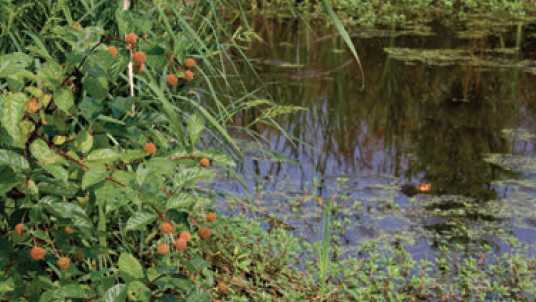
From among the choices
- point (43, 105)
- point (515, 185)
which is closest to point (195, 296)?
point (43, 105)

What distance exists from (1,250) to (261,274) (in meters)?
0.98

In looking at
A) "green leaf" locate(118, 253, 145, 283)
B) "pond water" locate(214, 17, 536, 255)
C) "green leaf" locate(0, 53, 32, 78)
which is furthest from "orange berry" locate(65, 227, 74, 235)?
"pond water" locate(214, 17, 536, 255)

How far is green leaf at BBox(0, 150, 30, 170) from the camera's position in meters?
1.39

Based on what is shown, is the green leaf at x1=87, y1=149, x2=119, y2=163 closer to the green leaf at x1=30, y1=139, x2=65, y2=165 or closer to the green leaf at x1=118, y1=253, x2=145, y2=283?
the green leaf at x1=30, y1=139, x2=65, y2=165

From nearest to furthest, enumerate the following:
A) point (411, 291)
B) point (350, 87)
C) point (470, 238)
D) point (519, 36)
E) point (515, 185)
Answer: point (411, 291) → point (470, 238) → point (515, 185) → point (350, 87) → point (519, 36)

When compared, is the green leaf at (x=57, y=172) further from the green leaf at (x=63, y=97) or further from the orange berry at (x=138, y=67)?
the orange berry at (x=138, y=67)

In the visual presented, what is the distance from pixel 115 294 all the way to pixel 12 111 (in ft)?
1.36

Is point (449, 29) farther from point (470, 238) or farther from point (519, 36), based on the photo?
point (470, 238)

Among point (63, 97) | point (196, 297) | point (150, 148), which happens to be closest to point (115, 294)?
point (196, 297)

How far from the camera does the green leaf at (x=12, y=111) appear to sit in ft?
4.57

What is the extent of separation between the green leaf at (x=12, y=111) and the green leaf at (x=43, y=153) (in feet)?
0.16

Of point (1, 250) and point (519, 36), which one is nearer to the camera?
point (1, 250)

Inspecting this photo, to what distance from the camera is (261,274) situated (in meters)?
2.35

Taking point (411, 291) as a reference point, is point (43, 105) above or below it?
above
